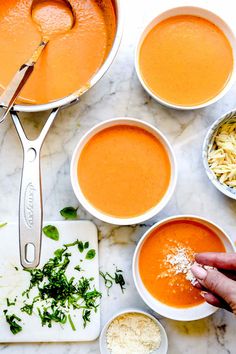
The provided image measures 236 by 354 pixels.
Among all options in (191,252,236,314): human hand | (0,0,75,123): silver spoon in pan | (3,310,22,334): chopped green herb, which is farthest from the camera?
(3,310,22,334): chopped green herb

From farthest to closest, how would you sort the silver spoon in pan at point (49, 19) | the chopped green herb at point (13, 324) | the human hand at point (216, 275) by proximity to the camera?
the chopped green herb at point (13, 324) < the silver spoon in pan at point (49, 19) < the human hand at point (216, 275)

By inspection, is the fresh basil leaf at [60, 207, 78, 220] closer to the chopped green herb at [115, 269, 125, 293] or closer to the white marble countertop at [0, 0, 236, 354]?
the white marble countertop at [0, 0, 236, 354]

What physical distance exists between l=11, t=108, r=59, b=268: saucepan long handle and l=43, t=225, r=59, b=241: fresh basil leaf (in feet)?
0.45

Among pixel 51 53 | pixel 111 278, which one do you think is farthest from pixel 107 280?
pixel 51 53

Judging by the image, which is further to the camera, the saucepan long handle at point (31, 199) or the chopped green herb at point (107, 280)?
the chopped green herb at point (107, 280)

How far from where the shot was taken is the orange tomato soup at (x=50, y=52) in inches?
61.8

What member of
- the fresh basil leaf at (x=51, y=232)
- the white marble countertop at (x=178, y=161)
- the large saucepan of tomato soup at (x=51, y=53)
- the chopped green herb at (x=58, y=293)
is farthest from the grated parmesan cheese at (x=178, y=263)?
the large saucepan of tomato soup at (x=51, y=53)

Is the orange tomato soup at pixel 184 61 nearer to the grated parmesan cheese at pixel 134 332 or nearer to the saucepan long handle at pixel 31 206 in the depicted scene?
the saucepan long handle at pixel 31 206

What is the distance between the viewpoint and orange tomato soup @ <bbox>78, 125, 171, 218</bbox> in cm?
161

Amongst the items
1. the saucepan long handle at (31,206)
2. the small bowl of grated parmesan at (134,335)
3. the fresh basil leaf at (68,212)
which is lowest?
the small bowl of grated parmesan at (134,335)

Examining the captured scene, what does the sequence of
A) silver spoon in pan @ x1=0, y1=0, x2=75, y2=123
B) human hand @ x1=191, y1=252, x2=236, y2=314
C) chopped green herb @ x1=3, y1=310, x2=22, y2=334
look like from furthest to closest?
1. chopped green herb @ x1=3, y1=310, x2=22, y2=334
2. silver spoon in pan @ x1=0, y1=0, x2=75, y2=123
3. human hand @ x1=191, y1=252, x2=236, y2=314

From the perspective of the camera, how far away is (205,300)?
5.34 ft

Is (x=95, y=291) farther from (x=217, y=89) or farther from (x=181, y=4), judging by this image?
(x=181, y=4)

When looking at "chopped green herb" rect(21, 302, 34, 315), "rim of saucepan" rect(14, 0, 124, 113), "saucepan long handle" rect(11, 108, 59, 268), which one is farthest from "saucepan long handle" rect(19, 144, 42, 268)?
"chopped green herb" rect(21, 302, 34, 315)
